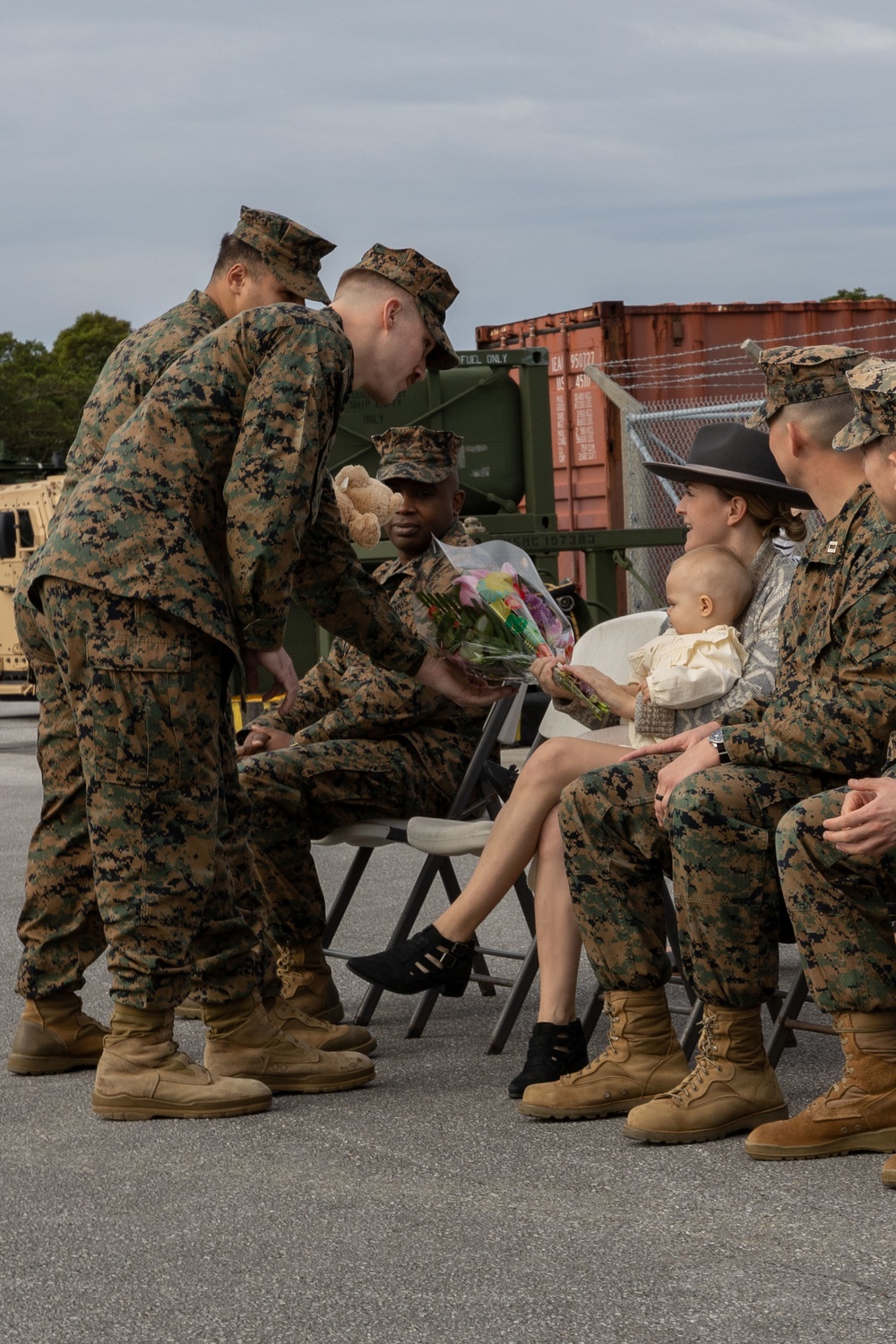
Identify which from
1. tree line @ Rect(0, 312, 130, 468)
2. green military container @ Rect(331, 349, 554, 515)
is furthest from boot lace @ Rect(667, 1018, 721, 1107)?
tree line @ Rect(0, 312, 130, 468)

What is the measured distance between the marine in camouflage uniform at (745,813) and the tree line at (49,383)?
36.5 meters

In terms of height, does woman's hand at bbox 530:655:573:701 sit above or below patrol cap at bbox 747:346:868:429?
below

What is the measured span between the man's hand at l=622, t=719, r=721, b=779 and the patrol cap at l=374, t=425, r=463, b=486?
1.58 m

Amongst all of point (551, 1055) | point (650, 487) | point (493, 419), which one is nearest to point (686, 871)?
point (551, 1055)

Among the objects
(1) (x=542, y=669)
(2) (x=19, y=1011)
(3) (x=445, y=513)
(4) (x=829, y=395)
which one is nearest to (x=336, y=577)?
(1) (x=542, y=669)

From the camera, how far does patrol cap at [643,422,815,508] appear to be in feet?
14.6

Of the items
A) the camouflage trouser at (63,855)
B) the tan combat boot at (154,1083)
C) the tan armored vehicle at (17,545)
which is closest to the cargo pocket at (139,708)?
the camouflage trouser at (63,855)

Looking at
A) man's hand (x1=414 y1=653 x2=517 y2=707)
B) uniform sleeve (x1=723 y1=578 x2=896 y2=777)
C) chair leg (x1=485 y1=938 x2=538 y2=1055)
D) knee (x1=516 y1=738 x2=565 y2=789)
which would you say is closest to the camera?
uniform sleeve (x1=723 y1=578 x2=896 y2=777)

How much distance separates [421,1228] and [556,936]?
1129mm

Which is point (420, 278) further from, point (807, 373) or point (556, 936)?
point (556, 936)

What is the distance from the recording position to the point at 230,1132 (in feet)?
13.7

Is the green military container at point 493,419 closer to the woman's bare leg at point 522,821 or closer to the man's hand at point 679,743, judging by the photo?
the woman's bare leg at point 522,821

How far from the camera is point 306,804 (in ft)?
17.1

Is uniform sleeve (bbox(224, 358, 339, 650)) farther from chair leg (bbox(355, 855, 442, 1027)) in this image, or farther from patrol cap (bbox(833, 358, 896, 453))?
chair leg (bbox(355, 855, 442, 1027))
